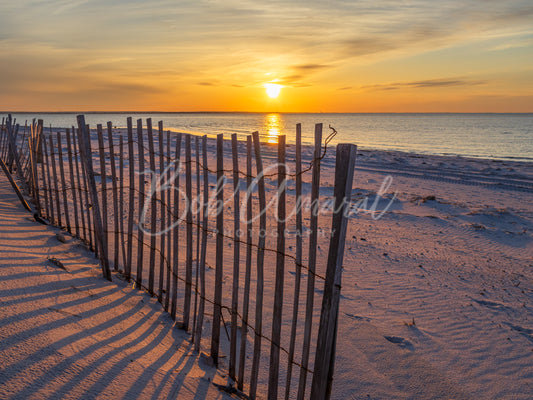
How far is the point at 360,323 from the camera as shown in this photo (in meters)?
4.14

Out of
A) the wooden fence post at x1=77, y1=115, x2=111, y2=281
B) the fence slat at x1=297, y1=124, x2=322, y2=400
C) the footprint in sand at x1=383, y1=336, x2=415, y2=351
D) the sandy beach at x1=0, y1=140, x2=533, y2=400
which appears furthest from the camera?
the wooden fence post at x1=77, y1=115, x2=111, y2=281

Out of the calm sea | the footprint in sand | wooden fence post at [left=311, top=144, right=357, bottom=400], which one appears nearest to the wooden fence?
wooden fence post at [left=311, top=144, right=357, bottom=400]

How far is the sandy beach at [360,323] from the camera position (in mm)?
2439

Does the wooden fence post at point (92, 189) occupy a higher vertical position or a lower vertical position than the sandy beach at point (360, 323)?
higher

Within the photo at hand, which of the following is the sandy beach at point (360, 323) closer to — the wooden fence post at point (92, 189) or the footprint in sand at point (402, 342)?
the footprint in sand at point (402, 342)

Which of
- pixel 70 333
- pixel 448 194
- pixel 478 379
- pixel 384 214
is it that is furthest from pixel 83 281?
pixel 448 194

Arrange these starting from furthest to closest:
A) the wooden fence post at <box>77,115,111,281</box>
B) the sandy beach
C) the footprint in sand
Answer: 1. the wooden fence post at <box>77,115,111,281</box>
2. the footprint in sand
3. the sandy beach

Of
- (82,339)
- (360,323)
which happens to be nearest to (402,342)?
(360,323)

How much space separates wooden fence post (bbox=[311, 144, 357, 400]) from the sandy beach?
91cm

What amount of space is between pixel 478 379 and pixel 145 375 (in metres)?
3.08

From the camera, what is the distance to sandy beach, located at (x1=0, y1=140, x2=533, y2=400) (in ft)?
8.00

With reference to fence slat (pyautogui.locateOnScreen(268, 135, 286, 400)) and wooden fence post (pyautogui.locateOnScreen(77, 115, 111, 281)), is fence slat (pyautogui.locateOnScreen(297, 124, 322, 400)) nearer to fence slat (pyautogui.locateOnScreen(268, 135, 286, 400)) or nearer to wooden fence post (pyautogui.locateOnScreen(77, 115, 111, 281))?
fence slat (pyautogui.locateOnScreen(268, 135, 286, 400))

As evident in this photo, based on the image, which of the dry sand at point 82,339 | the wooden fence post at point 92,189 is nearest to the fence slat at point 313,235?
the dry sand at point 82,339

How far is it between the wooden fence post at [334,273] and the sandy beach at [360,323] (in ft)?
2.98
